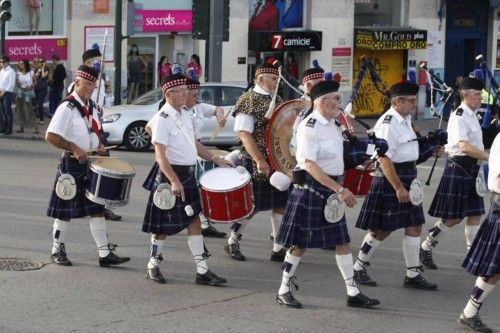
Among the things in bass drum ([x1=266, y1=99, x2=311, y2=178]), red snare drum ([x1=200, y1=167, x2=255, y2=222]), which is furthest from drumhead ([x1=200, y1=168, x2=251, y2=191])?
bass drum ([x1=266, y1=99, x2=311, y2=178])

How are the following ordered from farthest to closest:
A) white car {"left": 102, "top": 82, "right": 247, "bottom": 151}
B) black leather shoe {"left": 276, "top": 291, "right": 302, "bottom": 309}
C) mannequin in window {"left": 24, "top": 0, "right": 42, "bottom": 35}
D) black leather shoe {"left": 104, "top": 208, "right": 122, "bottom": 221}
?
mannequin in window {"left": 24, "top": 0, "right": 42, "bottom": 35}, white car {"left": 102, "top": 82, "right": 247, "bottom": 151}, black leather shoe {"left": 104, "top": 208, "right": 122, "bottom": 221}, black leather shoe {"left": 276, "top": 291, "right": 302, "bottom": 309}

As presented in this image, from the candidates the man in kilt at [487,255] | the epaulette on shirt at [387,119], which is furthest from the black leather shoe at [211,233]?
the man in kilt at [487,255]

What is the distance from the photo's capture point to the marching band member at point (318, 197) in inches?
351

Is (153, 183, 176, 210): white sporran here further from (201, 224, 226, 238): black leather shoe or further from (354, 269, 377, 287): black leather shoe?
(201, 224, 226, 238): black leather shoe

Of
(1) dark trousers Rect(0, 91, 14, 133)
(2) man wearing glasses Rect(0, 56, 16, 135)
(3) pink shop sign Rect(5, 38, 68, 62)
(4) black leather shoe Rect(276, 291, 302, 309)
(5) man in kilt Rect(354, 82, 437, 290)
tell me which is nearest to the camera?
(4) black leather shoe Rect(276, 291, 302, 309)

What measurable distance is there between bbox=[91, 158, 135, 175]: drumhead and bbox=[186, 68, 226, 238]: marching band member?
814 mm

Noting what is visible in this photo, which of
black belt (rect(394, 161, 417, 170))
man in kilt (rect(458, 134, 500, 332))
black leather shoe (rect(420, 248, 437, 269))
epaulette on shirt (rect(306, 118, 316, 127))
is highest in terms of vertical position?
epaulette on shirt (rect(306, 118, 316, 127))

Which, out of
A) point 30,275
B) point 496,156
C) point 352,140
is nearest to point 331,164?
point 352,140

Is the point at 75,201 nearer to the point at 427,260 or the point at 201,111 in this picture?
the point at 201,111

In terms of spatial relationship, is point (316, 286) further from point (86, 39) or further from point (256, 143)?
point (86, 39)

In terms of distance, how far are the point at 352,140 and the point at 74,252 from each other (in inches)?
126

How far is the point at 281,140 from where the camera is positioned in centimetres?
1061

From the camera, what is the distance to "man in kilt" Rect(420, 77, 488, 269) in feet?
34.1

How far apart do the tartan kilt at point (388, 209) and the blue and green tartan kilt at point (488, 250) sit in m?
1.34
